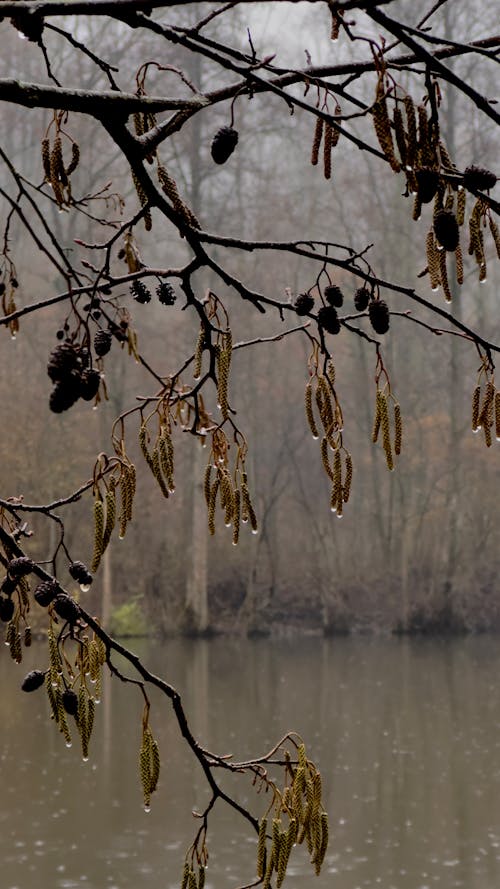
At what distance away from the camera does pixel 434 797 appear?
10.7 meters

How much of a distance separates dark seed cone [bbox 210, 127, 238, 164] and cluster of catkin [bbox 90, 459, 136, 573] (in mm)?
534

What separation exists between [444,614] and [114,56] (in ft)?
36.9

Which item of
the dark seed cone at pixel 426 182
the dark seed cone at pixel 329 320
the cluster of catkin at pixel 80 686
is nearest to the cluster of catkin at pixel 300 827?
the cluster of catkin at pixel 80 686

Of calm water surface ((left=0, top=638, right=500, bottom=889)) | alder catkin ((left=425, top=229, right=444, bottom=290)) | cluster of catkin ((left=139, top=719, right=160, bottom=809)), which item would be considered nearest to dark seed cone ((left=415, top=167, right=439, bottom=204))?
alder catkin ((left=425, top=229, right=444, bottom=290))

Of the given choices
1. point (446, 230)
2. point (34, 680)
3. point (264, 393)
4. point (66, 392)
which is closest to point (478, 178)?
point (446, 230)

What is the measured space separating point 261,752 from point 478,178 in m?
10.9

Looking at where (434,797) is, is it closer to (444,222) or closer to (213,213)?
(444,222)

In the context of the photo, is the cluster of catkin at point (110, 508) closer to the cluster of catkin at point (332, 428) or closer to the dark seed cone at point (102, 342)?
the dark seed cone at point (102, 342)

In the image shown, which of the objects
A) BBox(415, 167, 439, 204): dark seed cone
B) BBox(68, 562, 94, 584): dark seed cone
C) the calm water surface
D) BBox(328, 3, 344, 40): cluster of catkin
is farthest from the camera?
the calm water surface

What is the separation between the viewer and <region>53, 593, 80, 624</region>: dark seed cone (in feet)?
7.63

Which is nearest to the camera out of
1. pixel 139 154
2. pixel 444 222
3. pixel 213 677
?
pixel 444 222

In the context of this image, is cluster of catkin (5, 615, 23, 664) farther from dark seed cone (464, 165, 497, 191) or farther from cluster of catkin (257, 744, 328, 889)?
dark seed cone (464, 165, 497, 191)

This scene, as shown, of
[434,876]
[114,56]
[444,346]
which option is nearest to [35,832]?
[434,876]

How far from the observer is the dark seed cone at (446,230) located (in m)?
1.77
